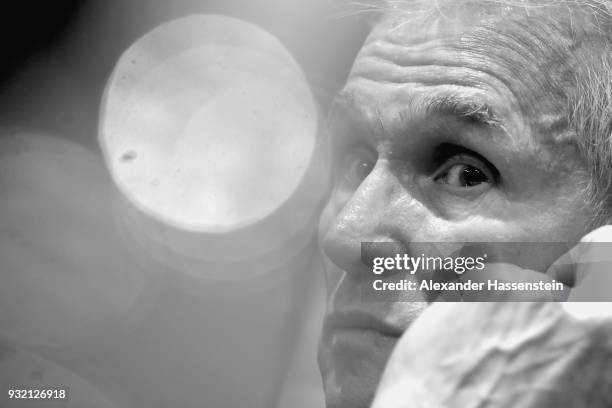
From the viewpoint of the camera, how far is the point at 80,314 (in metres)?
1.55

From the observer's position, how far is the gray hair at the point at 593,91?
85 cm

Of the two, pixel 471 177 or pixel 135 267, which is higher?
pixel 135 267

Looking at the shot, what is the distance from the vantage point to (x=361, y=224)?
0.88 m

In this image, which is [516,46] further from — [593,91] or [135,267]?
[135,267]

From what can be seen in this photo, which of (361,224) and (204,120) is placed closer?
(361,224)

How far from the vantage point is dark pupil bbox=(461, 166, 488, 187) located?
0.89 meters

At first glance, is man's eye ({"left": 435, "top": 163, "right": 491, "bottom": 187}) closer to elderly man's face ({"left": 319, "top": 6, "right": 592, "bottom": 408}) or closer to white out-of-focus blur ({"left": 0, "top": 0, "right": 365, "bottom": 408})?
elderly man's face ({"left": 319, "top": 6, "right": 592, "bottom": 408})

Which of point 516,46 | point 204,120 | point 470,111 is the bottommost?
Result: point 470,111

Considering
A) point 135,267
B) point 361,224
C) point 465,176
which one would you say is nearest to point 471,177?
point 465,176

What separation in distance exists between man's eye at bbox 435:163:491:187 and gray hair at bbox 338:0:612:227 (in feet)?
0.45

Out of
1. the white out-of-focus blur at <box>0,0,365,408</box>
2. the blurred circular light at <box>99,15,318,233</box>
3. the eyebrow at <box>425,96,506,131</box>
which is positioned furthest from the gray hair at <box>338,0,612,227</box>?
the blurred circular light at <box>99,15,318,233</box>

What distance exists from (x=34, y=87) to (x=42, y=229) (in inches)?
13.7

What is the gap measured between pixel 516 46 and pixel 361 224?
1.13 ft

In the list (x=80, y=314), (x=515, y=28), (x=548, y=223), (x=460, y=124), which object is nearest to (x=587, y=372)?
(x=548, y=223)
